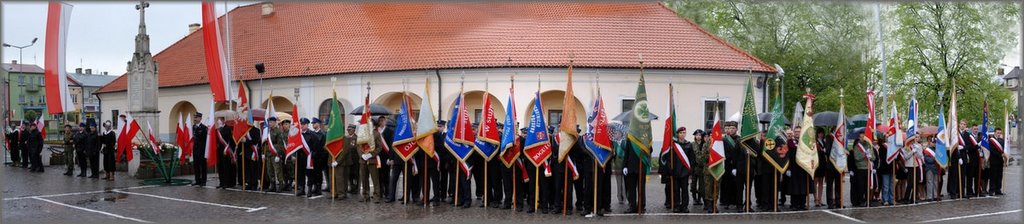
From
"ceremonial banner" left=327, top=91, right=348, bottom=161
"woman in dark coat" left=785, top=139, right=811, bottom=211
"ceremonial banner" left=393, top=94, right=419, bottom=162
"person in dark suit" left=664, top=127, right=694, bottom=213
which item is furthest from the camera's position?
"ceremonial banner" left=327, top=91, right=348, bottom=161

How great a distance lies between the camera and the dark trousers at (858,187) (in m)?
13.9

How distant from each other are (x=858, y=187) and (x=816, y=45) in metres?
24.0

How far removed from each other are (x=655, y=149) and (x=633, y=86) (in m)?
2.22

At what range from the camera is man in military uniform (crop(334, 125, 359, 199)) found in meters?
14.7

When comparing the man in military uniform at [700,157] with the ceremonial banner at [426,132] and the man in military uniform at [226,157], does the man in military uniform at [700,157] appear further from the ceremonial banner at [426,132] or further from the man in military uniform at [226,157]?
the man in military uniform at [226,157]

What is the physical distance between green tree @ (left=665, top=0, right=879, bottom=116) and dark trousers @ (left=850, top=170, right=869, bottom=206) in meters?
22.4

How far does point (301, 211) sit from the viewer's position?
42.7ft

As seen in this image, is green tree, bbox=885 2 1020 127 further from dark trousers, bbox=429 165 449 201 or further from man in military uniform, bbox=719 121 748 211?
dark trousers, bbox=429 165 449 201

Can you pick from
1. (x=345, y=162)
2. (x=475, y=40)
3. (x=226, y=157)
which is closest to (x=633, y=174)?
(x=345, y=162)

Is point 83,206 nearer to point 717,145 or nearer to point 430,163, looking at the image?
point 430,163

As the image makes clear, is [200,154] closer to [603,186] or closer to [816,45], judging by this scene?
[603,186]

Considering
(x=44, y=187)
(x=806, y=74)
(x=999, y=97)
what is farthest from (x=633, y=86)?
(x=999, y=97)

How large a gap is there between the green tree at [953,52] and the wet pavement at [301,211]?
21902 mm

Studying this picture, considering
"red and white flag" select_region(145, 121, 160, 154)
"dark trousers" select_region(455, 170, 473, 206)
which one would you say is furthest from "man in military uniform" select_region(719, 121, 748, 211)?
"red and white flag" select_region(145, 121, 160, 154)
